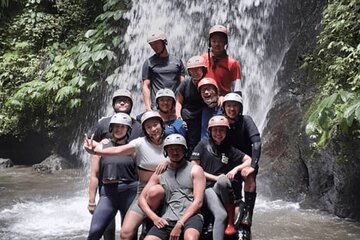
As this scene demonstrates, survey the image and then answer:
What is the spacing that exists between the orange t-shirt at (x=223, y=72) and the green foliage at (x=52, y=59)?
724cm

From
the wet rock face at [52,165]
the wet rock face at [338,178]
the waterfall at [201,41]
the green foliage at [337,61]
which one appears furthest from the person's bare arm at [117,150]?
the wet rock face at [52,165]

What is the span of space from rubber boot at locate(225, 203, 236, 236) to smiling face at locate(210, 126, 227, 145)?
591mm

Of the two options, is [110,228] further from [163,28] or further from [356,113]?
[163,28]

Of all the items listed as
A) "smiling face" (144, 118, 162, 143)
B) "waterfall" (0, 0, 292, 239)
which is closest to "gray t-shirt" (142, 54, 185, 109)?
"smiling face" (144, 118, 162, 143)

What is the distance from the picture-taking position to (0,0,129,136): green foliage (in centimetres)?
1255

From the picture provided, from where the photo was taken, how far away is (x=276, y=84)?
10664mm

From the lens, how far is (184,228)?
14.5 feet

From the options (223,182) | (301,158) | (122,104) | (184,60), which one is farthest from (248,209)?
(184,60)

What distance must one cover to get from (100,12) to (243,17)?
4317 millimetres

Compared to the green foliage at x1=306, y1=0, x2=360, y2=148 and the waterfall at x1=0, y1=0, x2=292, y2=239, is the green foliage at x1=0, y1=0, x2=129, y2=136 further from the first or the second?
the green foliage at x1=306, y1=0, x2=360, y2=148

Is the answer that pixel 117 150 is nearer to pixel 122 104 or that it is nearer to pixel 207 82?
pixel 122 104

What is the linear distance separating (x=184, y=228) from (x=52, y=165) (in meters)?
8.70

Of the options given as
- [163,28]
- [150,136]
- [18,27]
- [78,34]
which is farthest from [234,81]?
[18,27]

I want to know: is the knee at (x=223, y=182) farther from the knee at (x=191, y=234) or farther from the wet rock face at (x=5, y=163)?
the wet rock face at (x=5, y=163)
